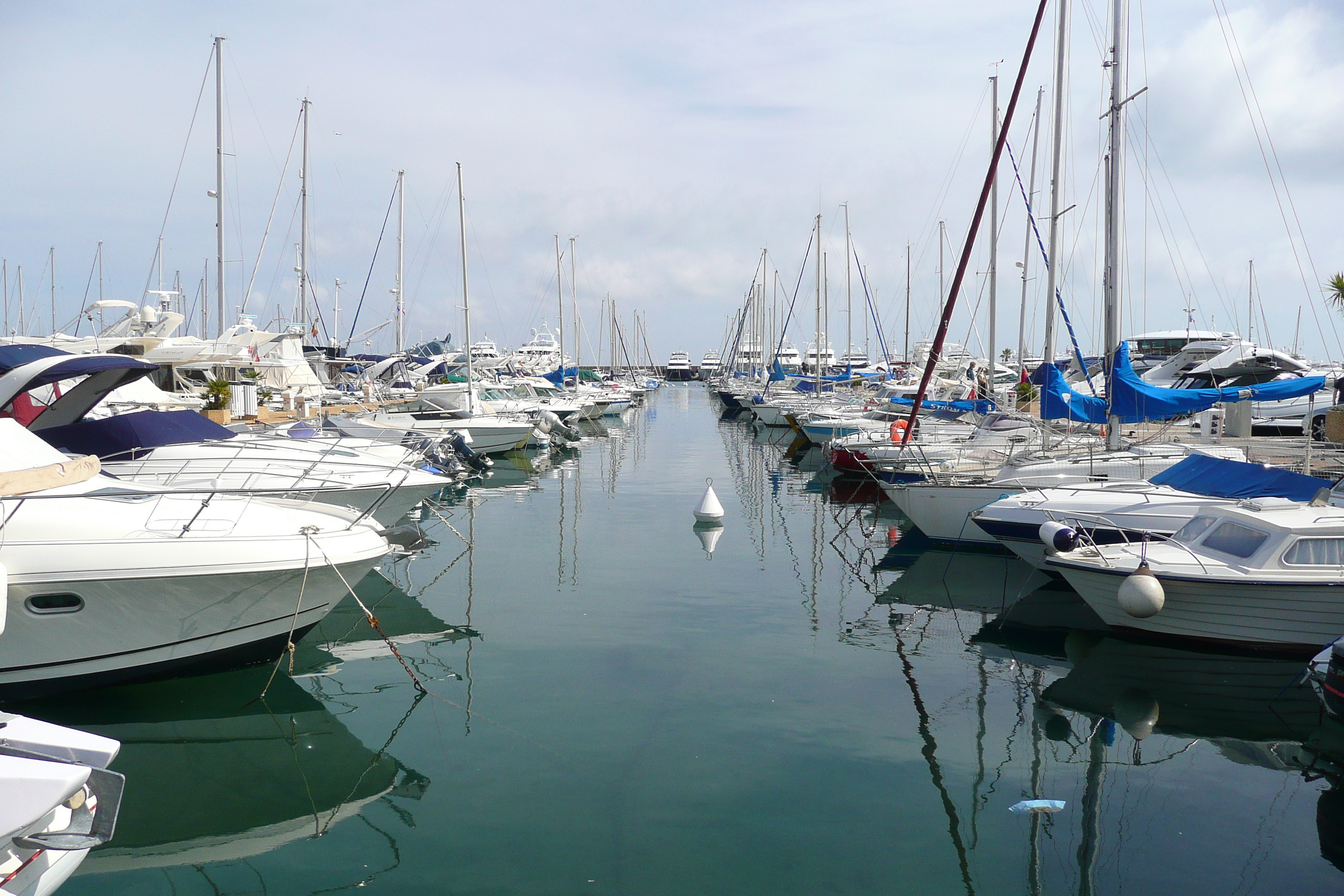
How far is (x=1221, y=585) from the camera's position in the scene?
9930mm

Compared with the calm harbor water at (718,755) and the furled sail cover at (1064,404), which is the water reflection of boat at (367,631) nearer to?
the calm harbor water at (718,755)

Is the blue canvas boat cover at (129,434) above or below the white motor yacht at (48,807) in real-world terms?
above

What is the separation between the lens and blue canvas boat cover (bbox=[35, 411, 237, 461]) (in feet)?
44.4

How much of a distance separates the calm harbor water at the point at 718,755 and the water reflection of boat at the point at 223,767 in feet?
0.08

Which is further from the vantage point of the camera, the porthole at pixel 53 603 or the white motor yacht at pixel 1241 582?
the white motor yacht at pixel 1241 582

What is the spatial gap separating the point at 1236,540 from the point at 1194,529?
738 mm

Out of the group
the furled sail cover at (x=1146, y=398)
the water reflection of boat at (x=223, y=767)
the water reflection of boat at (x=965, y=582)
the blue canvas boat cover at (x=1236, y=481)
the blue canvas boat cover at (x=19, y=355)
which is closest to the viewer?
the water reflection of boat at (x=223, y=767)

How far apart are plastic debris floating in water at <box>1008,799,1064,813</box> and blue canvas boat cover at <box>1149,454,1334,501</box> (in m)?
6.96

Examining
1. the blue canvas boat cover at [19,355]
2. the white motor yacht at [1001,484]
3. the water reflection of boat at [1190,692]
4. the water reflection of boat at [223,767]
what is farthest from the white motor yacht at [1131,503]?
the blue canvas boat cover at [19,355]

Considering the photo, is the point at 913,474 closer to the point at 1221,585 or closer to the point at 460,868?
the point at 1221,585

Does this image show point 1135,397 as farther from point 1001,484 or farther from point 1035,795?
point 1035,795

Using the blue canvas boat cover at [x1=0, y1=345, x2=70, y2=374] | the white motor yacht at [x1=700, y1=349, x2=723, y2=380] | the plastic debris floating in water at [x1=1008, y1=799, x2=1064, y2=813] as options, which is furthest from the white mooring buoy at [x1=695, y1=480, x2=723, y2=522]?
the white motor yacht at [x1=700, y1=349, x2=723, y2=380]

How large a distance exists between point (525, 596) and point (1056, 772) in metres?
7.49

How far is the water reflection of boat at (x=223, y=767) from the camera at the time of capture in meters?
6.46
